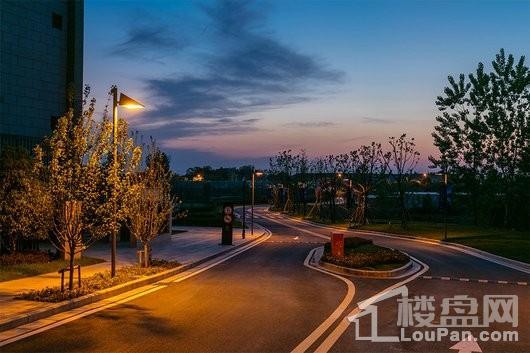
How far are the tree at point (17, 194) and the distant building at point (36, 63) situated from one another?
4042 millimetres

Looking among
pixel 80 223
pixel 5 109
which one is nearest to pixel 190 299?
pixel 80 223

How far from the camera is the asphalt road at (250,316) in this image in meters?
9.94

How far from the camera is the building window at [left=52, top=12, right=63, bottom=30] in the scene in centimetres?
2884

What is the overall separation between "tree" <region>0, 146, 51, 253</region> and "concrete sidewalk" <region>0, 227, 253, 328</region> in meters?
1.97

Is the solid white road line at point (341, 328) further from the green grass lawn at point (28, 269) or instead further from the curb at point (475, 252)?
the green grass lawn at point (28, 269)

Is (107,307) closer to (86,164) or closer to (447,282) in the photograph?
(86,164)

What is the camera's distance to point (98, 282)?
53.7ft

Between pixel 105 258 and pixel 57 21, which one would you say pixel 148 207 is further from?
pixel 57 21

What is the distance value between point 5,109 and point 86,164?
12806 millimetres

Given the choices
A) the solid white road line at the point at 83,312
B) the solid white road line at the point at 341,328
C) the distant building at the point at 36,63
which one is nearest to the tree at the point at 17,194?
the distant building at the point at 36,63

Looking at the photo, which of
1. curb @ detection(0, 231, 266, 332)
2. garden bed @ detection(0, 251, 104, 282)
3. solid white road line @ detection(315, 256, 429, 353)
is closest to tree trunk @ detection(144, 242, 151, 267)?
curb @ detection(0, 231, 266, 332)

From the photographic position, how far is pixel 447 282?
62.0 feet

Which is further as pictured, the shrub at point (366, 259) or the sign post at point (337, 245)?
the sign post at point (337, 245)

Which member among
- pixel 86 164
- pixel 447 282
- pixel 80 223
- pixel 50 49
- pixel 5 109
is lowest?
pixel 447 282
